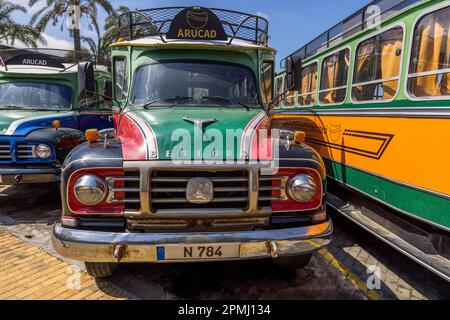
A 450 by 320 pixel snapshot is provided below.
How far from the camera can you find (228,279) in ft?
11.2

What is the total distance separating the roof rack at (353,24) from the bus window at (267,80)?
44cm

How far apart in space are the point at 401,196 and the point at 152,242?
2.67m

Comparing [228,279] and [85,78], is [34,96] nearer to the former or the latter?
[85,78]

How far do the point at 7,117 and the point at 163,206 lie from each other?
13.1 feet

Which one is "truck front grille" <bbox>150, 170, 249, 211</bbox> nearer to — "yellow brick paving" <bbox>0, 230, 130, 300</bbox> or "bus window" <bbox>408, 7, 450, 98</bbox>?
"yellow brick paving" <bbox>0, 230, 130, 300</bbox>

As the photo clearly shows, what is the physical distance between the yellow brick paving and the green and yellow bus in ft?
9.99

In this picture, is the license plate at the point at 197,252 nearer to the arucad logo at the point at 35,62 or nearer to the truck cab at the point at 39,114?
the truck cab at the point at 39,114

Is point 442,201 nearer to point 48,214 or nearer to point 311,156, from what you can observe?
point 311,156

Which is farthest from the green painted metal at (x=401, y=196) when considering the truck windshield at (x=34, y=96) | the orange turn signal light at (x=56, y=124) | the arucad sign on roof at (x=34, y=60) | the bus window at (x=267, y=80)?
the arucad sign on roof at (x=34, y=60)

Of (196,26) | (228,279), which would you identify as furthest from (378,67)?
(228,279)

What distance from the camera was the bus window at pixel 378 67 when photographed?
3.77 m

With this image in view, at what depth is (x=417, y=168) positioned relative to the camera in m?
3.25

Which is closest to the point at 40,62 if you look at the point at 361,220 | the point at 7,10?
the point at 361,220

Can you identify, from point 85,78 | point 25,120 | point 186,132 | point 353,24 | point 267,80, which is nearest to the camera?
point 186,132
